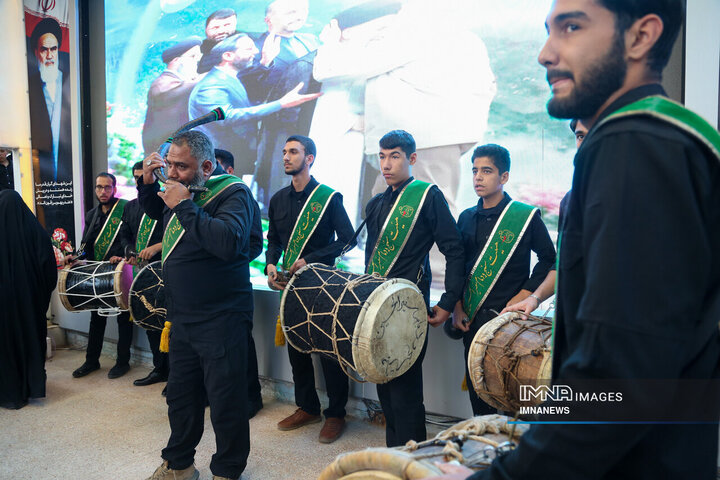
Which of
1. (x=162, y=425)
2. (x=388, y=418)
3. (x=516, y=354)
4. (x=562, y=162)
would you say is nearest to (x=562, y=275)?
(x=516, y=354)

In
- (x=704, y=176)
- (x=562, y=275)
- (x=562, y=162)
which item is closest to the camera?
(x=704, y=176)

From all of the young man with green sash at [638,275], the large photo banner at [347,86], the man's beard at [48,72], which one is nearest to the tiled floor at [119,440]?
the large photo banner at [347,86]

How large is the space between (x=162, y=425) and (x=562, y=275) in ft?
10.8

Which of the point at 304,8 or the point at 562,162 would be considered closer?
the point at 562,162

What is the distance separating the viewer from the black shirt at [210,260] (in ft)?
7.55

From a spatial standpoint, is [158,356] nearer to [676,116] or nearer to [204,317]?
[204,317]

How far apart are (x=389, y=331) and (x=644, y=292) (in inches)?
65.8

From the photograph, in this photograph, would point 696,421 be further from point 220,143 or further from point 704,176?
point 220,143

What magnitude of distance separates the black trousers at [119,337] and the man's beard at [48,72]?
9.55ft

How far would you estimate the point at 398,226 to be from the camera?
282 cm

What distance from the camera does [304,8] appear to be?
430 cm

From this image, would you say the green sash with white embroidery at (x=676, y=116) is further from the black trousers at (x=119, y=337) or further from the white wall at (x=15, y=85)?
the white wall at (x=15, y=85)

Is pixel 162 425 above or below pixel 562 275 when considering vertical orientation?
below

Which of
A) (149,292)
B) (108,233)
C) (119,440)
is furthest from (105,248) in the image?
(119,440)
